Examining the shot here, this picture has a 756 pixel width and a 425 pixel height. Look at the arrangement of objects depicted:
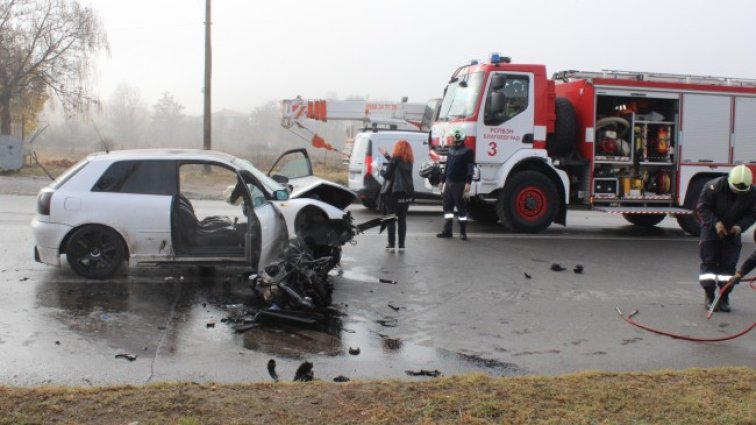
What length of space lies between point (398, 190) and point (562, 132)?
408 cm

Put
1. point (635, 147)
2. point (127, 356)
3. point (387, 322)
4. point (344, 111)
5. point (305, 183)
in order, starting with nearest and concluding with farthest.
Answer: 1. point (127, 356)
2. point (387, 322)
3. point (305, 183)
4. point (635, 147)
5. point (344, 111)

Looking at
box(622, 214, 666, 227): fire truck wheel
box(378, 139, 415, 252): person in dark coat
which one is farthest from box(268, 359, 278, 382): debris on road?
box(622, 214, 666, 227): fire truck wheel

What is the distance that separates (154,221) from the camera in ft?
26.1

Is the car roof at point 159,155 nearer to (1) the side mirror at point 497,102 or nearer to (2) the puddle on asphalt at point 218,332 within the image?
(2) the puddle on asphalt at point 218,332

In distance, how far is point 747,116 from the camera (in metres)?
13.9

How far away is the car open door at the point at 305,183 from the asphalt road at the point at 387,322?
1.00 m

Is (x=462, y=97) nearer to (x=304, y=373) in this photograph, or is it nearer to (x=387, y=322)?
(x=387, y=322)

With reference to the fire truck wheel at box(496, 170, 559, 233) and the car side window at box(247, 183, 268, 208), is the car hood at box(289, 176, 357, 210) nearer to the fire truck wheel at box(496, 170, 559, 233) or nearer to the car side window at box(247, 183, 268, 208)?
the car side window at box(247, 183, 268, 208)

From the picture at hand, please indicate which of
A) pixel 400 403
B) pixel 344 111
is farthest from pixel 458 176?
pixel 344 111

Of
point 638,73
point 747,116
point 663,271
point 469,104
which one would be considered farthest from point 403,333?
point 747,116

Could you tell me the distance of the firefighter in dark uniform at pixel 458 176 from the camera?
466 inches

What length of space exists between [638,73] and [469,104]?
11.0 feet

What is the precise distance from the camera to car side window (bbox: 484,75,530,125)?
12.7 m

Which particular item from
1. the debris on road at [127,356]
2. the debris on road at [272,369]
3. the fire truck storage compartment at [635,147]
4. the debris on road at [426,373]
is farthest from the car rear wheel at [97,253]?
the fire truck storage compartment at [635,147]
